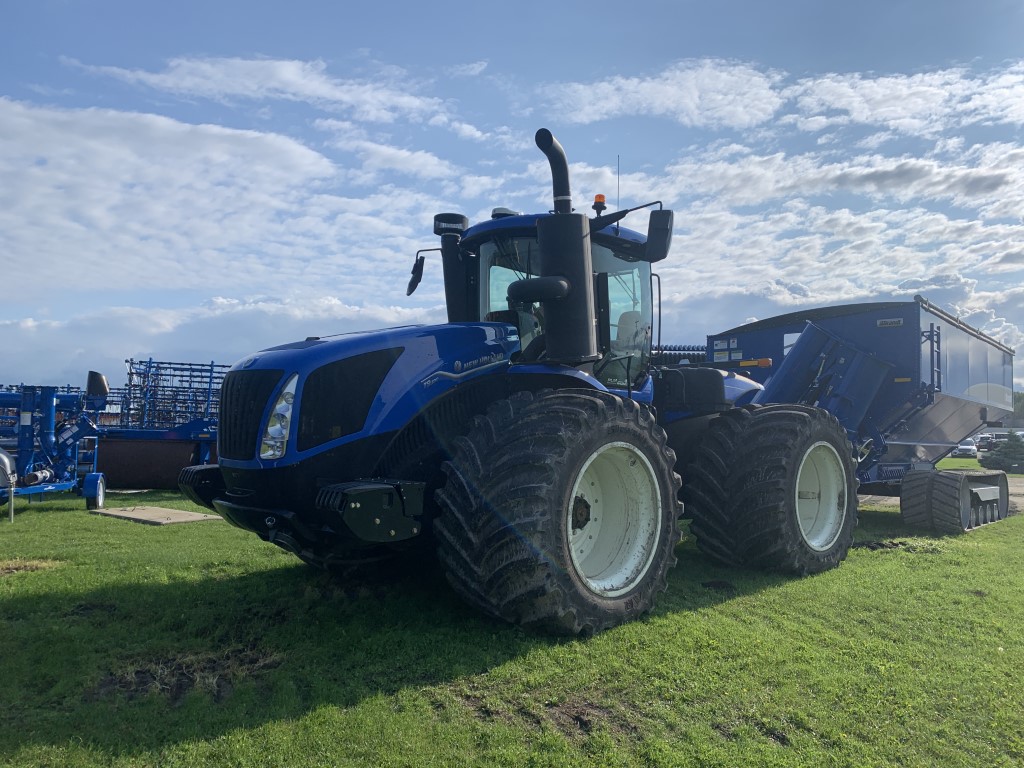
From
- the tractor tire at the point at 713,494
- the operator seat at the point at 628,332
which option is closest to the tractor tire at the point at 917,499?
the tractor tire at the point at 713,494

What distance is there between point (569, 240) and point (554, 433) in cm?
131

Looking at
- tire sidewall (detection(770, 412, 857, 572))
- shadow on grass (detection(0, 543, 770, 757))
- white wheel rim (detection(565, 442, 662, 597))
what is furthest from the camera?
tire sidewall (detection(770, 412, 857, 572))

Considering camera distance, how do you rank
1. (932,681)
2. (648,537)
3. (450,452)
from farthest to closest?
(648,537) < (450,452) < (932,681)

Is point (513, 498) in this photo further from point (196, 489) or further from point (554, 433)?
point (196, 489)

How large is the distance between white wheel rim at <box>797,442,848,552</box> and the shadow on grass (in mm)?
1623

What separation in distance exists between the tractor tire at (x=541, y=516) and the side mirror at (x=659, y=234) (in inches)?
42.6

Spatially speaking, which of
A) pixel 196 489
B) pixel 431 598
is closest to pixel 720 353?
pixel 431 598

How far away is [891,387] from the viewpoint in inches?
402

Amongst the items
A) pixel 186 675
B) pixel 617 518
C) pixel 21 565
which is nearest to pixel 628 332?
pixel 617 518

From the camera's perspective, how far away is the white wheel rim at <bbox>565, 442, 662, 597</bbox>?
4953 mm

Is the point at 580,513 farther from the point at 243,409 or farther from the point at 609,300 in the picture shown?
the point at 243,409

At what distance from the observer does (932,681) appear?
398 cm

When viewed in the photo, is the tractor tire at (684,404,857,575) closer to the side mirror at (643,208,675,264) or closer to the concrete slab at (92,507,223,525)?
the side mirror at (643,208,675,264)

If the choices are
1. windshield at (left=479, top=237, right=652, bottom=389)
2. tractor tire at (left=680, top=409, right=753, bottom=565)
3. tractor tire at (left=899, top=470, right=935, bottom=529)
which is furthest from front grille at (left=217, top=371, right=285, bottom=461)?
tractor tire at (left=899, top=470, right=935, bottom=529)
